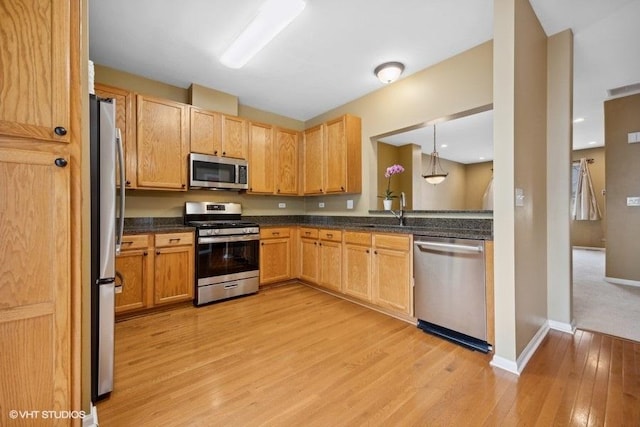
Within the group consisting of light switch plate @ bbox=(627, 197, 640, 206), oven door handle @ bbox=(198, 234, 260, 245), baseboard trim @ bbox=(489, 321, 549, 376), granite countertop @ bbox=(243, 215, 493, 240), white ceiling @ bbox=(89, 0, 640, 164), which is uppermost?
white ceiling @ bbox=(89, 0, 640, 164)

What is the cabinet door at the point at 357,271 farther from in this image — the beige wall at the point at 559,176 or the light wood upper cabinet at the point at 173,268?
the light wood upper cabinet at the point at 173,268

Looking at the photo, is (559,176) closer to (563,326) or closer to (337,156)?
(563,326)

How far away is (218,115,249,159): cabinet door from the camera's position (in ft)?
11.6

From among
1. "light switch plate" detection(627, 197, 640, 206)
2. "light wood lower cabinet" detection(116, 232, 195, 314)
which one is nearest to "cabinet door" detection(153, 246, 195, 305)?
"light wood lower cabinet" detection(116, 232, 195, 314)

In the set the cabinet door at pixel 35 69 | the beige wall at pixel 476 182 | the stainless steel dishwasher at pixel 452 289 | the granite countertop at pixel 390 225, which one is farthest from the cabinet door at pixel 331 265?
the beige wall at pixel 476 182

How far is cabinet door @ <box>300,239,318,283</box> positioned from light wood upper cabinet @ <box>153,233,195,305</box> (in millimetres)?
1509

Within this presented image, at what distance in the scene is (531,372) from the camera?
71.7 inches

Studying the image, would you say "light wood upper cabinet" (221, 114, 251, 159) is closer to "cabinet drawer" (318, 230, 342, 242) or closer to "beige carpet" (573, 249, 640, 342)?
"cabinet drawer" (318, 230, 342, 242)

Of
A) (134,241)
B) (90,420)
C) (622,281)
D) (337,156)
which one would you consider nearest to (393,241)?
(337,156)

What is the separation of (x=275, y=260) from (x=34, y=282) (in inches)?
111

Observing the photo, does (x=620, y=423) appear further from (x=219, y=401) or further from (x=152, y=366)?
(x=152, y=366)

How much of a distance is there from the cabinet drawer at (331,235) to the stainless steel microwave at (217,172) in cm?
126

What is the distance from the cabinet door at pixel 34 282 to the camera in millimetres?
1032

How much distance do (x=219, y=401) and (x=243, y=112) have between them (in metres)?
3.71
